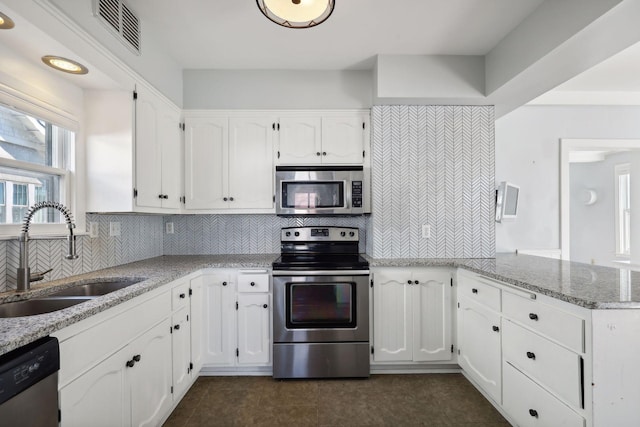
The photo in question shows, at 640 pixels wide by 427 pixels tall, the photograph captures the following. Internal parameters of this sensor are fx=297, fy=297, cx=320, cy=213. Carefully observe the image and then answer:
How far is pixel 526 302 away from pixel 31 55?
9.31 feet

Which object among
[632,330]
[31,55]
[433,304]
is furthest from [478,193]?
[31,55]

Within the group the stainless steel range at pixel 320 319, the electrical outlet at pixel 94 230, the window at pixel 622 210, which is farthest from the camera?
the window at pixel 622 210

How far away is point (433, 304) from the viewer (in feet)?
7.84

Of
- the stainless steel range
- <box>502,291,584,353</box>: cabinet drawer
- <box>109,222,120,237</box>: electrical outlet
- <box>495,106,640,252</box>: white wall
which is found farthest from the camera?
<box>495,106,640,252</box>: white wall

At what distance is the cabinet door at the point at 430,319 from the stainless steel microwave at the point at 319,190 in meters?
0.80

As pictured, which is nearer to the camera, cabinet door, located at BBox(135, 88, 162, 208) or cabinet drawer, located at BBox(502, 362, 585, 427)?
cabinet drawer, located at BBox(502, 362, 585, 427)

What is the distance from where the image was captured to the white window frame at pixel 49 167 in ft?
4.79

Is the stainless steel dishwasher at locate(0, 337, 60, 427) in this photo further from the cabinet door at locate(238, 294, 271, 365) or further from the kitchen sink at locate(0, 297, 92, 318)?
the cabinet door at locate(238, 294, 271, 365)

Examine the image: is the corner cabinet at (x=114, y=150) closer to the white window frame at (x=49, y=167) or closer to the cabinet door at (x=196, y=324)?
the white window frame at (x=49, y=167)

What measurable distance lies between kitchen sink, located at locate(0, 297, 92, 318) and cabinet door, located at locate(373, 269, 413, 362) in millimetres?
1872

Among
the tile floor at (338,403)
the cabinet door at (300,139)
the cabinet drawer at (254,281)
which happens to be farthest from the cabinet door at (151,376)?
the cabinet door at (300,139)

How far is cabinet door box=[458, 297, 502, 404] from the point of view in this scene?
6.04ft

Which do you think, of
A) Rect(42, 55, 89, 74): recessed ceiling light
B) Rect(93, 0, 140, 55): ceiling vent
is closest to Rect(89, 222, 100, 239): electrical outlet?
Rect(42, 55, 89, 74): recessed ceiling light

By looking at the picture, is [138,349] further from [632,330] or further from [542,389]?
[632,330]
